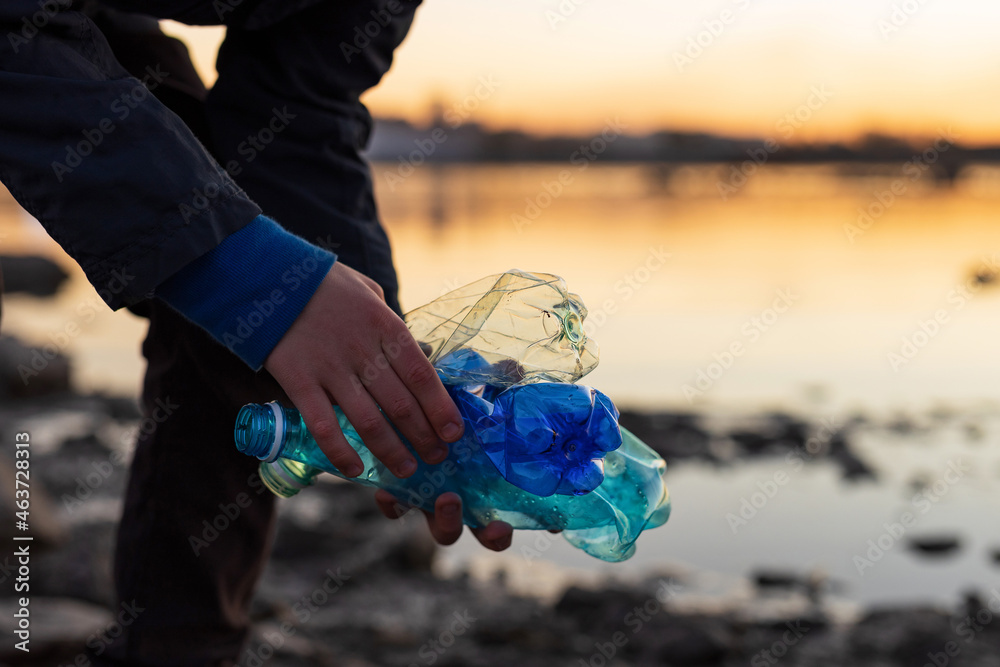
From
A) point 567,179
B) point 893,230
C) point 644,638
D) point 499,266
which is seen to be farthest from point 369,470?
point 567,179

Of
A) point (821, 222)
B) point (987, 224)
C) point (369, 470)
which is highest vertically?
point (369, 470)

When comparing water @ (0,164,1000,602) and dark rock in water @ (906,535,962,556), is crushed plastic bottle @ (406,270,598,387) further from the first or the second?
dark rock in water @ (906,535,962,556)

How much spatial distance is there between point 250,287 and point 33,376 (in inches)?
248

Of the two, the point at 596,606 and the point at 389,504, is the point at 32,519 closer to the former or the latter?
the point at 596,606

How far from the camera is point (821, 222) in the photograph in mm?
16172

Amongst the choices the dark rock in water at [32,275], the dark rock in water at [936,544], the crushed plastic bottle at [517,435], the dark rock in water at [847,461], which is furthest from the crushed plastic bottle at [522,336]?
the dark rock in water at [32,275]

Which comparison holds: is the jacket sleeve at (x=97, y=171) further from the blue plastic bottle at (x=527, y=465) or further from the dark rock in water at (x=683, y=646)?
the dark rock in water at (x=683, y=646)

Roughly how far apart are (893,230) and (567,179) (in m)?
21.5

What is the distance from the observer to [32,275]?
11.8 meters

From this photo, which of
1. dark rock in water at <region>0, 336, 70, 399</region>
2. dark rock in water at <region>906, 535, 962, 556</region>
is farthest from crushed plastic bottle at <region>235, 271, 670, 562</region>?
dark rock in water at <region>0, 336, 70, 399</region>

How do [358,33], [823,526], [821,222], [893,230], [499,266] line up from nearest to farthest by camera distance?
1. [358,33]
2. [823,526]
3. [499,266]
4. [893,230]
5. [821,222]

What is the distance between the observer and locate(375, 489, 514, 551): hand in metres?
1.43

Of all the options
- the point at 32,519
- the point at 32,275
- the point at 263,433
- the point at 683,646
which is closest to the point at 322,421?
the point at 263,433

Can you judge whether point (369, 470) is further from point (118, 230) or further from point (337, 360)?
point (118, 230)
